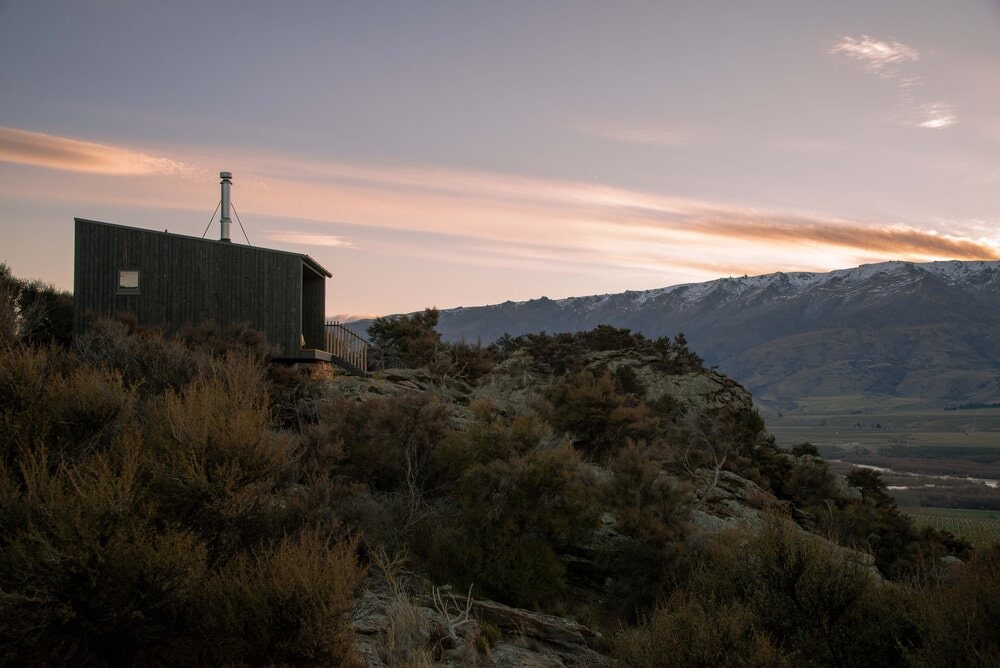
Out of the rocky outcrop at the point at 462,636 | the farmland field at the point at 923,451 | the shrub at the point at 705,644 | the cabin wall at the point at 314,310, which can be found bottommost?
the farmland field at the point at 923,451

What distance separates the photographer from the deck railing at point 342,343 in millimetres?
25891

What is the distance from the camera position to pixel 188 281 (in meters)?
22.2

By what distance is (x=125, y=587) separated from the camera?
664 cm

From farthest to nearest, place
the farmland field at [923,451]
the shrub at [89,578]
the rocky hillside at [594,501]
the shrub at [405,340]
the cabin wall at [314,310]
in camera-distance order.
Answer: the farmland field at [923,451] → the shrub at [405,340] → the cabin wall at [314,310] → the rocky hillside at [594,501] → the shrub at [89,578]

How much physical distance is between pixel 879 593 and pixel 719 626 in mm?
2979

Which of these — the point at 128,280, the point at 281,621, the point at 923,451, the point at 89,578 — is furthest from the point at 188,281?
the point at 923,451

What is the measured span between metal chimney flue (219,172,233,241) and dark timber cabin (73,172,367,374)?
291cm

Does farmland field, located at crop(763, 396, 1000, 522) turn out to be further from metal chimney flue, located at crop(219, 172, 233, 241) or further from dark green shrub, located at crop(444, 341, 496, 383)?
metal chimney flue, located at crop(219, 172, 233, 241)

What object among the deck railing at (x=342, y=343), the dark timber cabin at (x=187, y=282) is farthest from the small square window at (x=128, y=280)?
the deck railing at (x=342, y=343)

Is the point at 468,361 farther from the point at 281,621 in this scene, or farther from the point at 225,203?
the point at 281,621

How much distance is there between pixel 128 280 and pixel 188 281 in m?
1.73

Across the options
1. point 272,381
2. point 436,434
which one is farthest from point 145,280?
point 436,434

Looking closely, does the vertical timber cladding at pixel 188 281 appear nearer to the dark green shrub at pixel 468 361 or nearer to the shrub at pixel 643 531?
the dark green shrub at pixel 468 361

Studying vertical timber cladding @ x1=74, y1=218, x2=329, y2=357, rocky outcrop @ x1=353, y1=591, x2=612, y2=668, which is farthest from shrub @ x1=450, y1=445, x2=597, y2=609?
vertical timber cladding @ x1=74, y1=218, x2=329, y2=357
